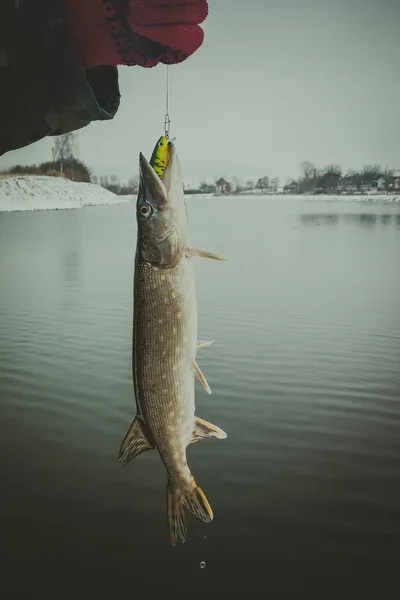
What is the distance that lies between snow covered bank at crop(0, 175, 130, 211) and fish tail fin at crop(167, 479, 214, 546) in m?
2.21

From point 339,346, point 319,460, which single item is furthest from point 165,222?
point 339,346

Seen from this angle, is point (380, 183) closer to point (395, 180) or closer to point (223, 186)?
point (395, 180)

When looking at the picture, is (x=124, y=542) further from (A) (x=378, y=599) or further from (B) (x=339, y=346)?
(B) (x=339, y=346)

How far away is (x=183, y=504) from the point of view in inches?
42.7

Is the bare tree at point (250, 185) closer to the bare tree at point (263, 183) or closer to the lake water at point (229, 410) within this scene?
the bare tree at point (263, 183)

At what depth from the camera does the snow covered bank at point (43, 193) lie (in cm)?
311

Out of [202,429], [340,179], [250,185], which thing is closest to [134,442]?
[202,429]

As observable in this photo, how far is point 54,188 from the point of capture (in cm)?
321

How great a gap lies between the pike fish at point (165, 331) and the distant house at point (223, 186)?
6.30 feet

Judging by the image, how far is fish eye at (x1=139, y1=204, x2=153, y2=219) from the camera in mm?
913

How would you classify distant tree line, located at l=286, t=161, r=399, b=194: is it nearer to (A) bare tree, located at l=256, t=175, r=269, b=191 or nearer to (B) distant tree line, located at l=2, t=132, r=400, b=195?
(B) distant tree line, located at l=2, t=132, r=400, b=195

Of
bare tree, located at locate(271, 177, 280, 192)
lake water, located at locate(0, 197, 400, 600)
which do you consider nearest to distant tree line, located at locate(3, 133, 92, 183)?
lake water, located at locate(0, 197, 400, 600)

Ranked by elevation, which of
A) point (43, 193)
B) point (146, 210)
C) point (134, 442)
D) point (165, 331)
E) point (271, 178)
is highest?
point (271, 178)

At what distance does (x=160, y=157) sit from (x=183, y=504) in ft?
2.25
